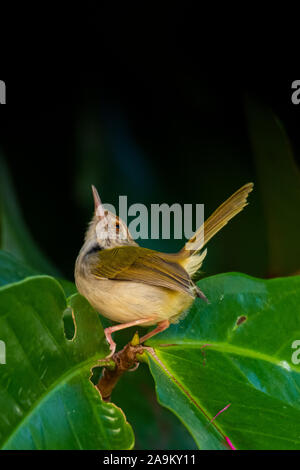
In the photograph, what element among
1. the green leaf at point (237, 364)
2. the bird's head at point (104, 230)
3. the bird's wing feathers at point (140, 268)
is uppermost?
the bird's head at point (104, 230)

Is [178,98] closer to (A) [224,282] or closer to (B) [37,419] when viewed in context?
(A) [224,282]

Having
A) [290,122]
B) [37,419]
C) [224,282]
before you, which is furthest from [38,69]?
[37,419]

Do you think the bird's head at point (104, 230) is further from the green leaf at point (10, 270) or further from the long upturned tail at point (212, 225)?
the green leaf at point (10, 270)

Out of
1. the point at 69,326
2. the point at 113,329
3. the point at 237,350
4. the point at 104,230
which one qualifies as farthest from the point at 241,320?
the point at 104,230

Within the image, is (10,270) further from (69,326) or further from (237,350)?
(237,350)

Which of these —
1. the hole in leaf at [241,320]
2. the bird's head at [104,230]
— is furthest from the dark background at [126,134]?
the hole in leaf at [241,320]

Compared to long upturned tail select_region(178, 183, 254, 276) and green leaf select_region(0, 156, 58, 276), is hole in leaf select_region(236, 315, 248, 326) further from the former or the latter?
green leaf select_region(0, 156, 58, 276)
